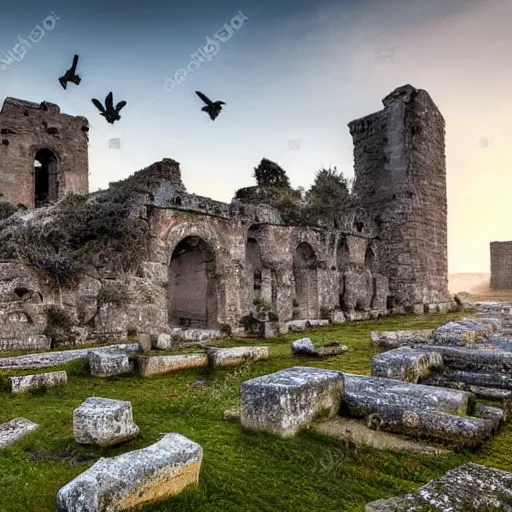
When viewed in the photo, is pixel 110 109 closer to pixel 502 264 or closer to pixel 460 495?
pixel 460 495

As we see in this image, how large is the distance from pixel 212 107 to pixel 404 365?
9.29 metres

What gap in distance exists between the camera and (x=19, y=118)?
19844 millimetres

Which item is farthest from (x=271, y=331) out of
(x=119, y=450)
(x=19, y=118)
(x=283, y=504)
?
(x=19, y=118)

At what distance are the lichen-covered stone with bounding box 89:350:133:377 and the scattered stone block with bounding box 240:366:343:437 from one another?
11.2 feet

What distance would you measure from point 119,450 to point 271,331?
8920 millimetres

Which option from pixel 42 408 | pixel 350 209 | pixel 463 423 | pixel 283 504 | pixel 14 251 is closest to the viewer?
pixel 283 504

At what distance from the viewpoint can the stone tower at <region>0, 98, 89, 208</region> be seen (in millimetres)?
19438

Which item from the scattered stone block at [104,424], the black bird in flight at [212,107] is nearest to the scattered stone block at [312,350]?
the scattered stone block at [104,424]

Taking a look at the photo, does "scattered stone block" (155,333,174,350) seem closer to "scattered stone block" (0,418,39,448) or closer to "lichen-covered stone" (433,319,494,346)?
"scattered stone block" (0,418,39,448)

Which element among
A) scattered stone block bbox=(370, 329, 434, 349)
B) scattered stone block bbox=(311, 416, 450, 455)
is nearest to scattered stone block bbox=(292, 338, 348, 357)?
scattered stone block bbox=(370, 329, 434, 349)

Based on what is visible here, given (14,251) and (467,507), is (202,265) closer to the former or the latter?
(14,251)

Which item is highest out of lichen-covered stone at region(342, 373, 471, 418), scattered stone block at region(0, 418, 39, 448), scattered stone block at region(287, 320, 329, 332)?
lichen-covered stone at region(342, 373, 471, 418)

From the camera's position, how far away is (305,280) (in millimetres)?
15922

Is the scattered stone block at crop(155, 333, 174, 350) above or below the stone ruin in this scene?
below
